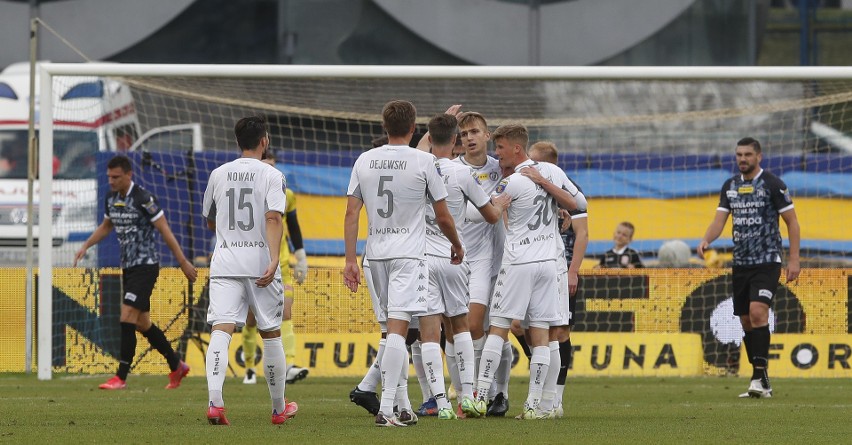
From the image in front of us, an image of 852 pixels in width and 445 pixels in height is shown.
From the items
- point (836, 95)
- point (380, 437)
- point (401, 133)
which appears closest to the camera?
point (380, 437)

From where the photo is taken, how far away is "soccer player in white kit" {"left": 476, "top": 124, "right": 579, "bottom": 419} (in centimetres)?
949

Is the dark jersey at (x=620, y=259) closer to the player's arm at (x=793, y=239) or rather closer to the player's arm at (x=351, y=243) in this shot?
the player's arm at (x=793, y=239)

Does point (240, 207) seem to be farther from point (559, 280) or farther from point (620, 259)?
point (620, 259)

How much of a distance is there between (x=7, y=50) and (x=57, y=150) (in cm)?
982

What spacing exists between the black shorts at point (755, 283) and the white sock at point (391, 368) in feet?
15.7

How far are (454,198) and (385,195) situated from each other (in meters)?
0.93

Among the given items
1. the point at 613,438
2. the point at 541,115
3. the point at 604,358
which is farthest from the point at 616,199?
the point at 613,438

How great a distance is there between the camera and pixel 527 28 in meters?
26.6

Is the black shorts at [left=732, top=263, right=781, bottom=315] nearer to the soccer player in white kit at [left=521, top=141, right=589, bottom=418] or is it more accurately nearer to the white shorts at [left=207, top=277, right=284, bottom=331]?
the soccer player in white kit at [left=521, top=141, right=589, bottom=418]

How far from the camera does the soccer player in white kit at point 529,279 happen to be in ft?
31.1

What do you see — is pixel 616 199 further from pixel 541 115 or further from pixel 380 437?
pixel 380 437

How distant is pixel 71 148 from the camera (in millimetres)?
17547

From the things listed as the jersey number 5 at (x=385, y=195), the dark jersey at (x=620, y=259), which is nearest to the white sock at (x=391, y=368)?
the jersey number 5 at (x=385, y=195)

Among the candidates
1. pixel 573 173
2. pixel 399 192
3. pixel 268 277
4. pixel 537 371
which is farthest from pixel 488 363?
pixel 573 173
